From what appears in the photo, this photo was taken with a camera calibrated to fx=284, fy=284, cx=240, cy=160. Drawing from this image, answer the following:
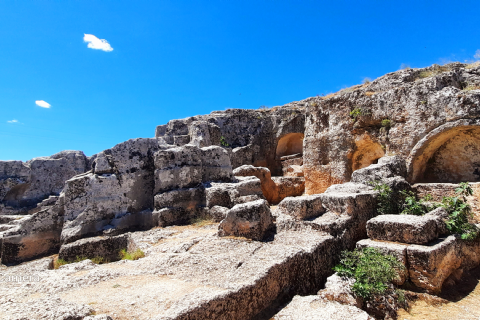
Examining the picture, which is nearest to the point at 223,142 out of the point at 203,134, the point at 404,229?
the point at 203,134

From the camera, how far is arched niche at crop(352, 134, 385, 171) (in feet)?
30.1

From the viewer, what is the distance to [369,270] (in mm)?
3336

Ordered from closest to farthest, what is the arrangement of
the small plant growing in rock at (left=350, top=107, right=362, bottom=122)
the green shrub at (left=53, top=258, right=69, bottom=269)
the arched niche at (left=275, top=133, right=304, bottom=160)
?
the green shrub at (left=53, top=258, right=69, bottom=269)
the small plant growing in rock at (left=350, top=107, right=362, bottom=122)
the arched niche at (left=275, top=133, right=304, bottom=160)

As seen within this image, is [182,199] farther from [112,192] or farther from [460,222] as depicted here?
[460,222]

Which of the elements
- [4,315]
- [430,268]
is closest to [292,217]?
[430,268]

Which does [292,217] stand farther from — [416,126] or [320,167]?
[320,167]

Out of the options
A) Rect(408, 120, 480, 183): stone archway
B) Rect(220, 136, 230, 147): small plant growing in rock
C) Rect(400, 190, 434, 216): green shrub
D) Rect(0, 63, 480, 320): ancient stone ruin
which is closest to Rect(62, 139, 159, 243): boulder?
Rect(0, 63, 480, 320): ancient stone ruin

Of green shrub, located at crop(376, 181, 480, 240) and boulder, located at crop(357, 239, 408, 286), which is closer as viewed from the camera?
boulder, located at crop(357, 239, 408, 286)

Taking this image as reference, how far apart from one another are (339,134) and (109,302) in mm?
9000

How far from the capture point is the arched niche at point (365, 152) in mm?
9164

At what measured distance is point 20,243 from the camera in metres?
4.99

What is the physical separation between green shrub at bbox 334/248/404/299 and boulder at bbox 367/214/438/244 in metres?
0.44

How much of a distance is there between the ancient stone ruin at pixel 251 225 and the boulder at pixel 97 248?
0.02m

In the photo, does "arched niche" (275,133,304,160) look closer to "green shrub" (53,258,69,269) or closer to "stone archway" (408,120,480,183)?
"stone archway" (408,120,480,183)
